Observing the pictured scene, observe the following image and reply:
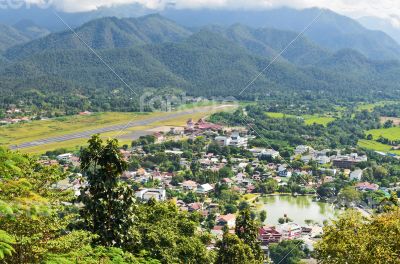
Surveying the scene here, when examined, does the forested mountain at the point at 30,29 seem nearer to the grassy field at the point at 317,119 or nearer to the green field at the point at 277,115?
the green field at the point at 277,115

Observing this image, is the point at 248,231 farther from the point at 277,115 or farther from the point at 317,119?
the point at 317,119

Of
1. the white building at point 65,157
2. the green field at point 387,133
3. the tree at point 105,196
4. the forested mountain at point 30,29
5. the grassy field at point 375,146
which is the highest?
the forested mountain at point 30,29

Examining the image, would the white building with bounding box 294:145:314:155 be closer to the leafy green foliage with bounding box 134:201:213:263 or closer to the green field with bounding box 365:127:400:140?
the green field with bounding box 365:127:400:140

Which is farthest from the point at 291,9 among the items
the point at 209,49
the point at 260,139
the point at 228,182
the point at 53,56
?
the point at 228,182

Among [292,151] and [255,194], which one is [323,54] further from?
[255,194]

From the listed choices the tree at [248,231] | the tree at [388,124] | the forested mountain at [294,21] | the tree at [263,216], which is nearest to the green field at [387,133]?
the tree at [388,124]

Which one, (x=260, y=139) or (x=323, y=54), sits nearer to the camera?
→ (x=260, y=139)

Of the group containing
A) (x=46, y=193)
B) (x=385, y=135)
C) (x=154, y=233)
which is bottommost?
(x=385, y=135)
